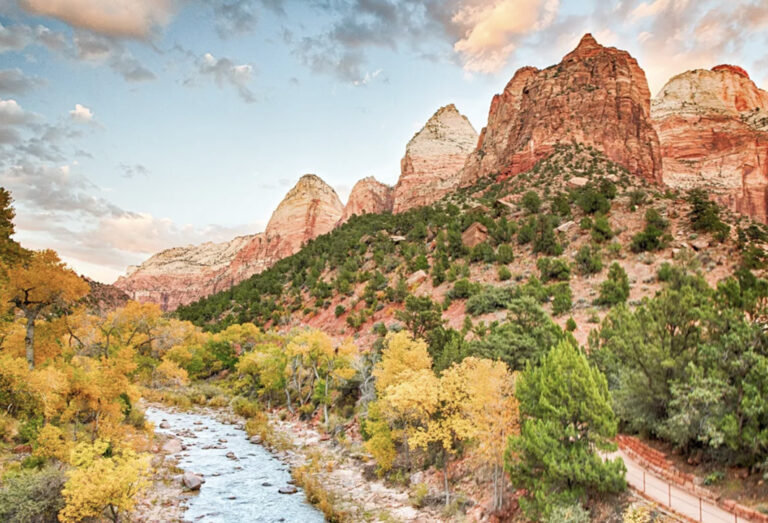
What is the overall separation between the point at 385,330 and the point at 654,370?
1095 inches

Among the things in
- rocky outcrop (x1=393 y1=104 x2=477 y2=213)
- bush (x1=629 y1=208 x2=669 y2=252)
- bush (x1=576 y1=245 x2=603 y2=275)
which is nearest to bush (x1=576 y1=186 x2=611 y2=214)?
bush (x1=629 y1=208 x2=669 y2=252)

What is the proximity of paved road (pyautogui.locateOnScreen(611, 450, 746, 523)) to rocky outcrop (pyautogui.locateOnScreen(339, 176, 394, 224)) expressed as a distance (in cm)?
9755

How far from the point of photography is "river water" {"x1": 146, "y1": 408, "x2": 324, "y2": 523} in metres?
17.6

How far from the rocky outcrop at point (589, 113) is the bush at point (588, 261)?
29354 millimetres

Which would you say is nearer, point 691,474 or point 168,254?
point 691,474

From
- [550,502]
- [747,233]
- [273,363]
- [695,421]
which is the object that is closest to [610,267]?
[747,233]

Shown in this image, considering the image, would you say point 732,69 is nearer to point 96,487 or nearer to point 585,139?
point 585,139

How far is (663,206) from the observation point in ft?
145

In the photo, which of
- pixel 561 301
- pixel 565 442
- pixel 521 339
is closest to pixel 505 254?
pixel 561 301

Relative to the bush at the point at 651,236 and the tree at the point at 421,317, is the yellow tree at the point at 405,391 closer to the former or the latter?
the tree at the point at 421,317

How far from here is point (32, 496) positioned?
13375 millimetres

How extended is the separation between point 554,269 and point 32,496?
37.9 metres

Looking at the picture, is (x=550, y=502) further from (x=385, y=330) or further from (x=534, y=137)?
(x=534, y=137)

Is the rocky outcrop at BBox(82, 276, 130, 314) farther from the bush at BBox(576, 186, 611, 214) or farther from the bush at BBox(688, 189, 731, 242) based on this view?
the bush at BBox(688, 189, 731, 242)
